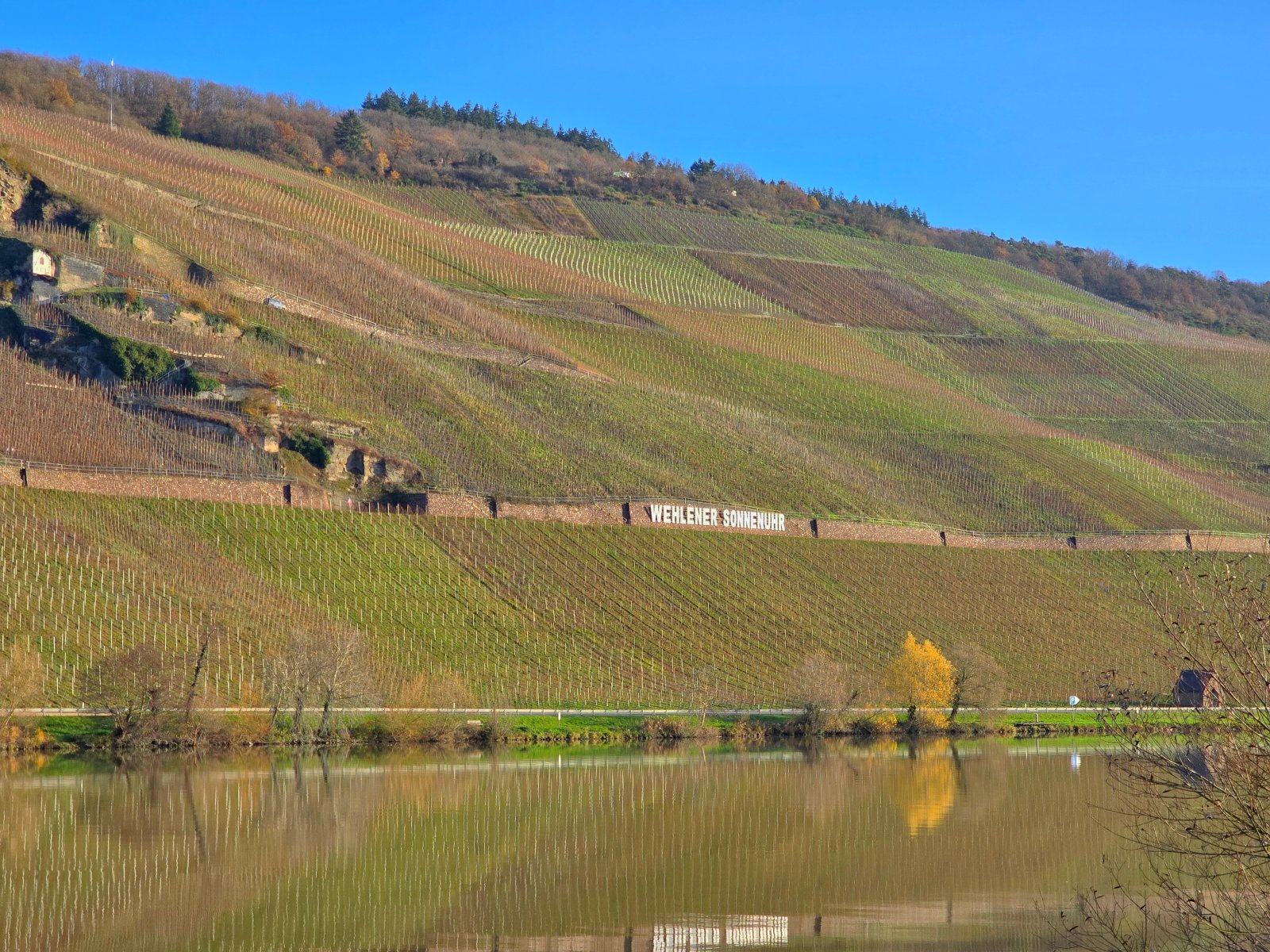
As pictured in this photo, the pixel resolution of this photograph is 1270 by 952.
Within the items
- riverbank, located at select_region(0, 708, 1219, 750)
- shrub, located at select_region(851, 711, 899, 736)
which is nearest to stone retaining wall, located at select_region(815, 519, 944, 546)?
riverbank, located at select_region(0, 708, 1219, 750)

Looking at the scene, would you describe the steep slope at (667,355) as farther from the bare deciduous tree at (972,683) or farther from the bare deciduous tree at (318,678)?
the bare deciduous tree at (318,678)

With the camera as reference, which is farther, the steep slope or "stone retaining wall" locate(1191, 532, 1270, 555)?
"stone retaining wall" locate(1191, 532, 1270, 555)

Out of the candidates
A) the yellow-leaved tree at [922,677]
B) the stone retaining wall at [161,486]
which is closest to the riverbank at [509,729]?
the yellow-leaved tree at [922,677]

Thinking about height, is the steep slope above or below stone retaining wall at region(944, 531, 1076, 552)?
above

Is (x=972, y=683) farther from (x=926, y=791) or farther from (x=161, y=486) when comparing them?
(x=161, y=486)

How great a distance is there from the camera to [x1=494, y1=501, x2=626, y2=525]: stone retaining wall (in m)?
79.0

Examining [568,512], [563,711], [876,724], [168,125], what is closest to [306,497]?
[568,512]

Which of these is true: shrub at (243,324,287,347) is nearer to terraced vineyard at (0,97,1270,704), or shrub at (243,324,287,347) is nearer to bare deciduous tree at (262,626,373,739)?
terraced vineyard at (0,97,1270,704)

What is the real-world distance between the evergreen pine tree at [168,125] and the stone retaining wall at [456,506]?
99.9 metres

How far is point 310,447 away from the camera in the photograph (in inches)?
3071

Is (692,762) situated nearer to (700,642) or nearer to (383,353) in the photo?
(700,642)

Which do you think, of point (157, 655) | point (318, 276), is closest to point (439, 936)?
point (157, 655)

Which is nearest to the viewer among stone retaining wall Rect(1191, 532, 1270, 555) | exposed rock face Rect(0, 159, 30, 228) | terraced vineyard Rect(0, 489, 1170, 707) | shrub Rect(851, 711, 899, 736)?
terraced vineyard Rect(0, 489, 1170, 707)

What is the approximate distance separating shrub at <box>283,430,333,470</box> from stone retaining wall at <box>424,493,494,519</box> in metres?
5.79
